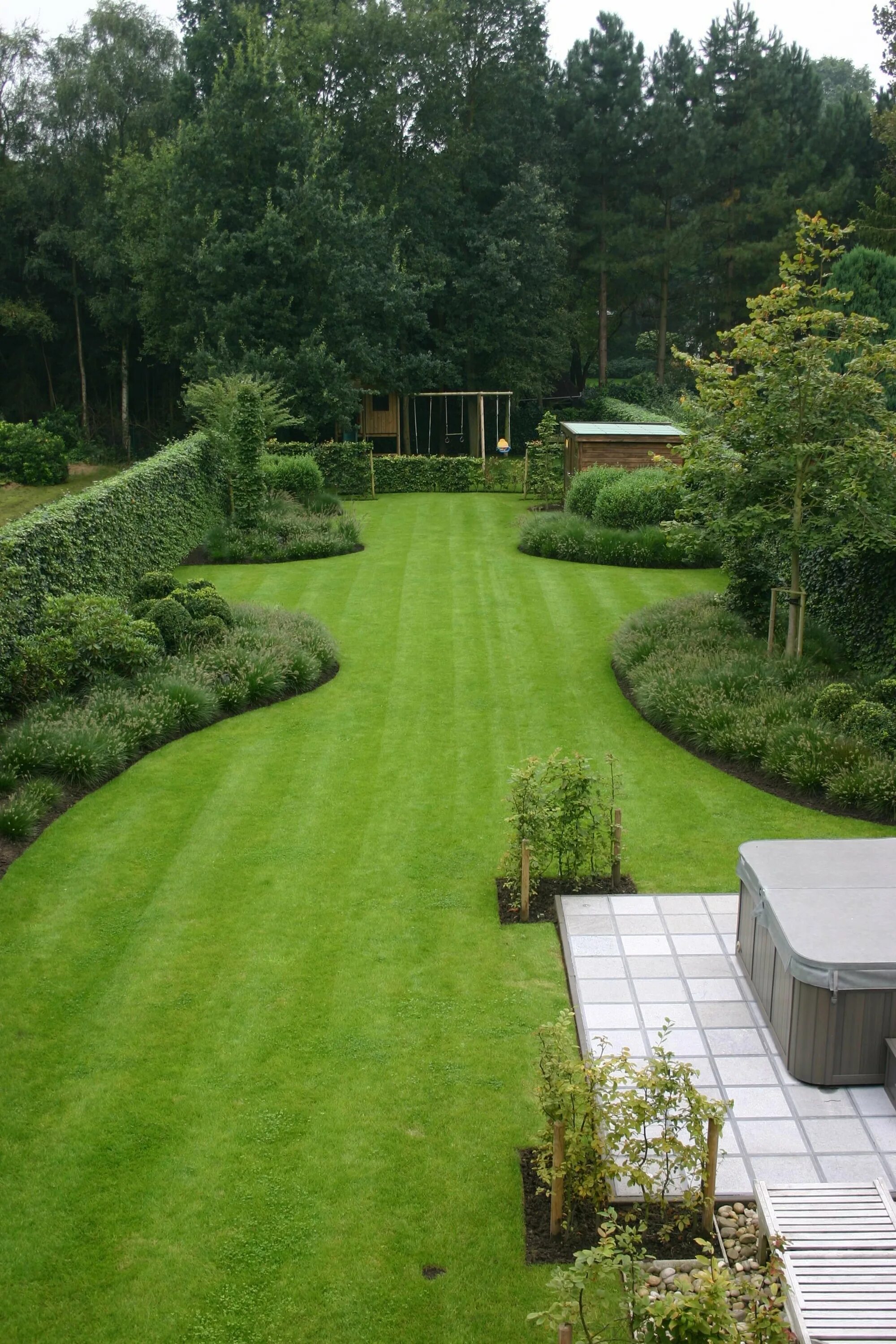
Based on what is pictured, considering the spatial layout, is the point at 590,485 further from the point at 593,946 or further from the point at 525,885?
the point at 593,946

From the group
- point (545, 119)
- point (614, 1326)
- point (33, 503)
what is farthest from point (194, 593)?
point (545, 119)

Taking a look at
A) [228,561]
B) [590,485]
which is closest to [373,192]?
[590,485]

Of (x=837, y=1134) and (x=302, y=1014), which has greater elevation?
(x=837, y=1134)

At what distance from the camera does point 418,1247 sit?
491 centimetres

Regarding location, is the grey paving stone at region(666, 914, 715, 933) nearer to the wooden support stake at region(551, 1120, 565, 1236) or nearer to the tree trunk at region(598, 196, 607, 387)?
the wooden support stake at region(551, 1120, 565, 1236)

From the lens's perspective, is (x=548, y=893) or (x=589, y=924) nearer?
(x=589, y=924)

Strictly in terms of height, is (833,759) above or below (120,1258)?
above

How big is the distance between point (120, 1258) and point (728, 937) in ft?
14.5

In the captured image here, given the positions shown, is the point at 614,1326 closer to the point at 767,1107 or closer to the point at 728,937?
the point at 767,1107

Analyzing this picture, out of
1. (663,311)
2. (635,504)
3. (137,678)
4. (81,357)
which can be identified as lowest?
(137,678)

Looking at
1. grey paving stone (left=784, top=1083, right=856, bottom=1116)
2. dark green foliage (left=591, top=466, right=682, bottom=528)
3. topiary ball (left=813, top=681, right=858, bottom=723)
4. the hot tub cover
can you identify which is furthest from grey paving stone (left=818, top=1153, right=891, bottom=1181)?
dark green foliage (left=591, top=466, right=682, bottom=528)

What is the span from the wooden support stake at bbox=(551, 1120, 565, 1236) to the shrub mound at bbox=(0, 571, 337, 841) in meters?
5.92

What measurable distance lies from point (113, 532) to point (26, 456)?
59.9ft

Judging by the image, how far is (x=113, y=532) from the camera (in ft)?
51.6
